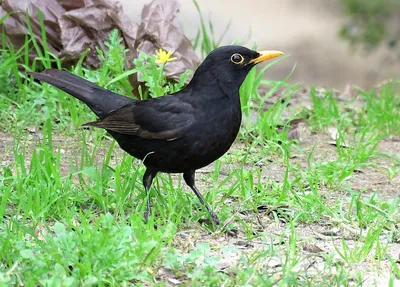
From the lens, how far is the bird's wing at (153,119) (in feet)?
15.5

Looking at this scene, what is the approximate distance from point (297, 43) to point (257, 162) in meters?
8.68

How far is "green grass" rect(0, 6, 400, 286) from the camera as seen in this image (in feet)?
12.6

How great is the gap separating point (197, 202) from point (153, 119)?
56 centimetres

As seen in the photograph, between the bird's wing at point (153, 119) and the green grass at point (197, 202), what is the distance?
26 centimetres

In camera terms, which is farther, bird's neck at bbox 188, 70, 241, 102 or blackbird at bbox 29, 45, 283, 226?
bird's neck at bbox 188, 70, 241, 102

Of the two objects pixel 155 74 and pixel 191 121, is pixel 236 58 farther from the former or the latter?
pixel 155 74

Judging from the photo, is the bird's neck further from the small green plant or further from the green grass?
the small green plant

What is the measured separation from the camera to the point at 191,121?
4707mm

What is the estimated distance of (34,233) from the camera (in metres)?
4.13

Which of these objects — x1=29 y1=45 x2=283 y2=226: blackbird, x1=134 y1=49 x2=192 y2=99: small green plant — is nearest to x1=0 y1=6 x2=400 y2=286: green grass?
x1=134 y1=49 x2=192 y2=99: small green plant

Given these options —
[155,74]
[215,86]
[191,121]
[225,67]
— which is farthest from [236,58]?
[155,74]

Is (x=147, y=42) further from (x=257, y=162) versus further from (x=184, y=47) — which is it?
(x=257, y=162)

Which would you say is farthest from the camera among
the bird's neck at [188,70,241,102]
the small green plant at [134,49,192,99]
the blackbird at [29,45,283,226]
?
the small green plant at [134,49,192,99]

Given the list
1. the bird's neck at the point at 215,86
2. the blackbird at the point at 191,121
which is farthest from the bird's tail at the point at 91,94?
the bird's neck at the point at 215,86
